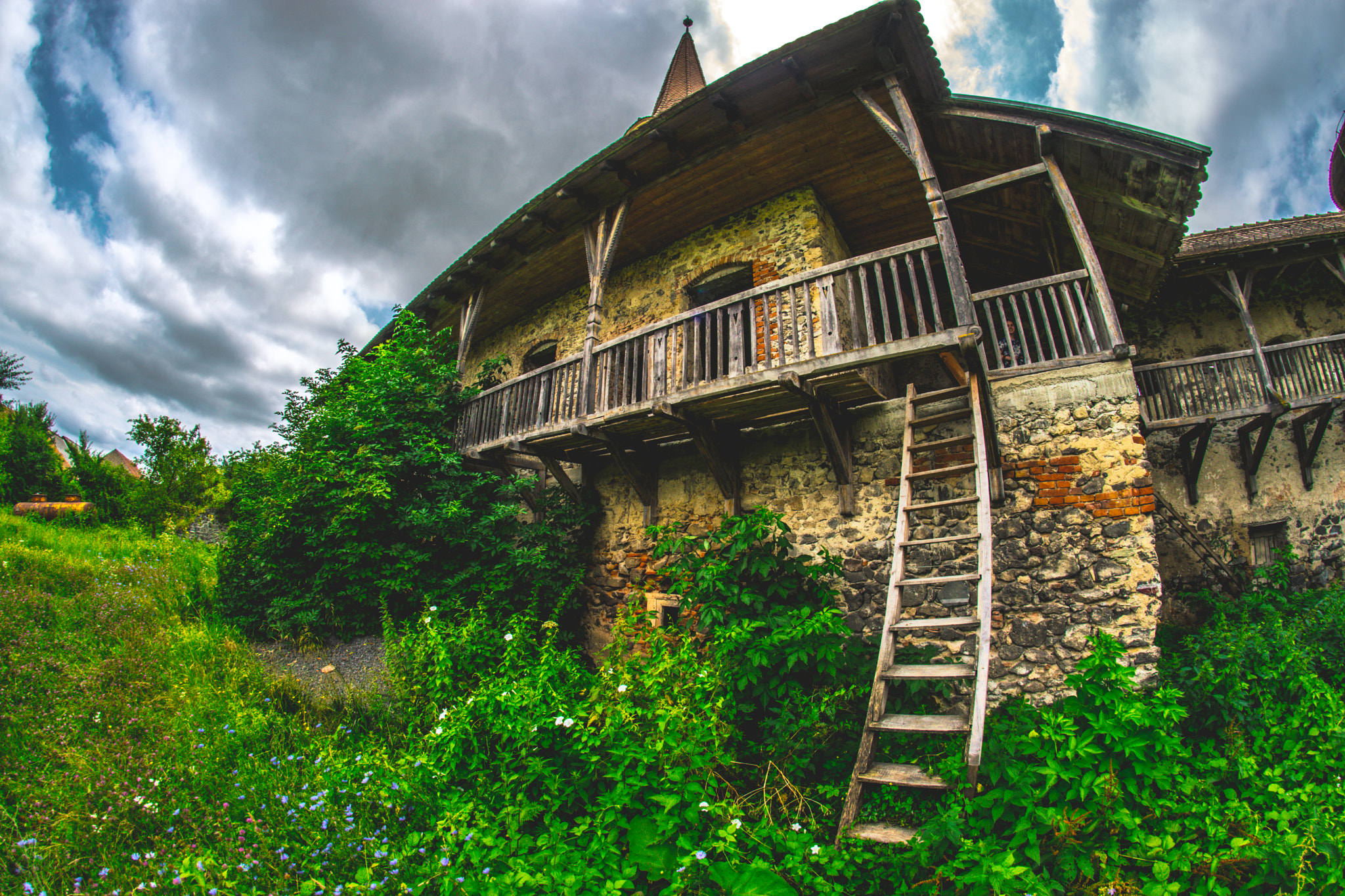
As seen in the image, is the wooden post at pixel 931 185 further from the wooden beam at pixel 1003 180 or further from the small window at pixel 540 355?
the small window at pixel 540 355

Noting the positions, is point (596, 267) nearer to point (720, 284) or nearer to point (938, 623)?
point (720, 284)

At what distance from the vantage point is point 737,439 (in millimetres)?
6203

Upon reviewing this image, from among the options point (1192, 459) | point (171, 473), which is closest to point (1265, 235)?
point (1192, 459)

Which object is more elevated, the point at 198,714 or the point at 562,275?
the point at 562,275

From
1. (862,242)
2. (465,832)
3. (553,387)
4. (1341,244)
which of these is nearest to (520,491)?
(553,387)

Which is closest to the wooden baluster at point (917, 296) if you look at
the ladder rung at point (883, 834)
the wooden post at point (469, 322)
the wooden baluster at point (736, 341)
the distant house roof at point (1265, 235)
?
the wooden baluster at point (736, 341)

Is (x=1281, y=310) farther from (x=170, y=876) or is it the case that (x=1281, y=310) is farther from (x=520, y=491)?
(x=170, y=876)

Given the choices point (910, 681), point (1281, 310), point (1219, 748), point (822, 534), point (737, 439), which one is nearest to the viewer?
point (1219, 748)

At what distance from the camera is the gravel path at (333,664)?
16.4 ft

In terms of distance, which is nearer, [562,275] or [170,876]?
[170,876]

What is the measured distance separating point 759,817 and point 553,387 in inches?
199

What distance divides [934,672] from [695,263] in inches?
233

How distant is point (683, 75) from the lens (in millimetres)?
14984

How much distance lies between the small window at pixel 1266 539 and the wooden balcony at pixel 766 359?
4521 millimetres
